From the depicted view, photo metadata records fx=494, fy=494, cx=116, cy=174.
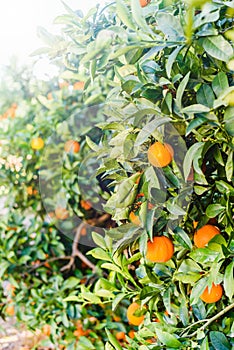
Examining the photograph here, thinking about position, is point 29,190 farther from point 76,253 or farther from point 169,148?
point 169,148

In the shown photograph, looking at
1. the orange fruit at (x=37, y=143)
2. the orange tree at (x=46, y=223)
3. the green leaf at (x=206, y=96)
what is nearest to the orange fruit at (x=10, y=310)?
the orange tree at (x=46, y=223)

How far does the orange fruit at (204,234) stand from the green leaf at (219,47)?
246 millimetres

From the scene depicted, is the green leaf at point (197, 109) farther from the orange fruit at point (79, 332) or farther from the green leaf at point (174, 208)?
the orange fruit at point (79, 332)

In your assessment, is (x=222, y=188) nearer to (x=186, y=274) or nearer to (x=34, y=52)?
(x=186, y=274)

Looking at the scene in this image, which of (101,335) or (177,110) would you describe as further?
(101,335)

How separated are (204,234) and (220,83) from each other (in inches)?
8.5

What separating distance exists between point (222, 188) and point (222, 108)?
4.6 inches

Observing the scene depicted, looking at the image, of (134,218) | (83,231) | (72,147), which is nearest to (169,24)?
(134,218)

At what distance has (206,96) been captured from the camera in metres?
0.58

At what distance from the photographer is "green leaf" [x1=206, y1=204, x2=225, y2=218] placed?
0.65 m

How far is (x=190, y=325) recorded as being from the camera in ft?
2.35

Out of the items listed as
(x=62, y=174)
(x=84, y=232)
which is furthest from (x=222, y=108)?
(x=84, y=232)

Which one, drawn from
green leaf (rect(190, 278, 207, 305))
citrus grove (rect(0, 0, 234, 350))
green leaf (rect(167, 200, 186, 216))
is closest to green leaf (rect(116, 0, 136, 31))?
citrus grove (rect(0, 0, 234, 350))

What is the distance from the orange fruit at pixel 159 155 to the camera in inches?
24.6
